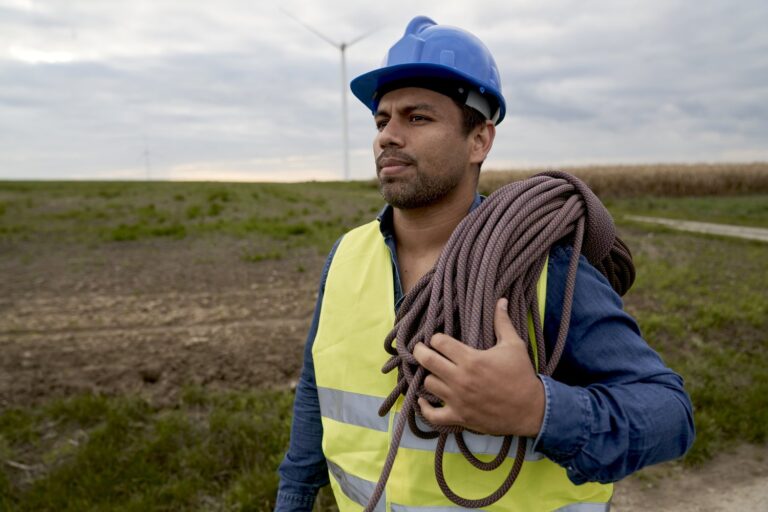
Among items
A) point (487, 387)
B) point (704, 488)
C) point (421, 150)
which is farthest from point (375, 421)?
point (704, 488)

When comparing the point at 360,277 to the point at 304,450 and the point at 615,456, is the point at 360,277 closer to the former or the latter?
the point at 304,450

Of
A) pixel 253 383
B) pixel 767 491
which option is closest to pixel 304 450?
pixel 253 383

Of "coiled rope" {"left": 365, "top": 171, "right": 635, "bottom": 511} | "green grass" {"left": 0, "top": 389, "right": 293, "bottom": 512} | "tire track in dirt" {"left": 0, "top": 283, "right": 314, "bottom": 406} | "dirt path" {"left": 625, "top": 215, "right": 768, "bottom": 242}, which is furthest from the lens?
"dirt path" {"left": 625, "top": 215, "right": 768, "bottom": 242}

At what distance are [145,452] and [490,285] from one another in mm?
3201

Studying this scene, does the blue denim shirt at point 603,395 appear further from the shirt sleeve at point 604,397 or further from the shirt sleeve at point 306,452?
the shirt sleeve at point 306,452

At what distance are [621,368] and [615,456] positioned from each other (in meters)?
0.21

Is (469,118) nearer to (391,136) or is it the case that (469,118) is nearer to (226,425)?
(391,136)

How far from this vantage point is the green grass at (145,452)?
3428mm

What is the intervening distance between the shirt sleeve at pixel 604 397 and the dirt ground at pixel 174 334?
8.49ft

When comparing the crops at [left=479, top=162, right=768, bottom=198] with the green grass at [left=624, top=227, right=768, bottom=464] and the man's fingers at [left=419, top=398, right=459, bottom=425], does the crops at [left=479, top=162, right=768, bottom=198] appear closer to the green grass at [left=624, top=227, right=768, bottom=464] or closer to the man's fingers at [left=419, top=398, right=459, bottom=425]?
the green grass at [left=624, top=227, right=768, bottom=464]

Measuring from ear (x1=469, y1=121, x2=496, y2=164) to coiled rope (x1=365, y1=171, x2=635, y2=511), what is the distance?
0.25m

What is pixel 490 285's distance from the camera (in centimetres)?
139

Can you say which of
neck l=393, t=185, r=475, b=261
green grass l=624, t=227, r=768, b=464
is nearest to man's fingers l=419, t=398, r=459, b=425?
neck l=393, t=185, r=475, b=261

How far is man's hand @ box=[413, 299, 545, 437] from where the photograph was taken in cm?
120
